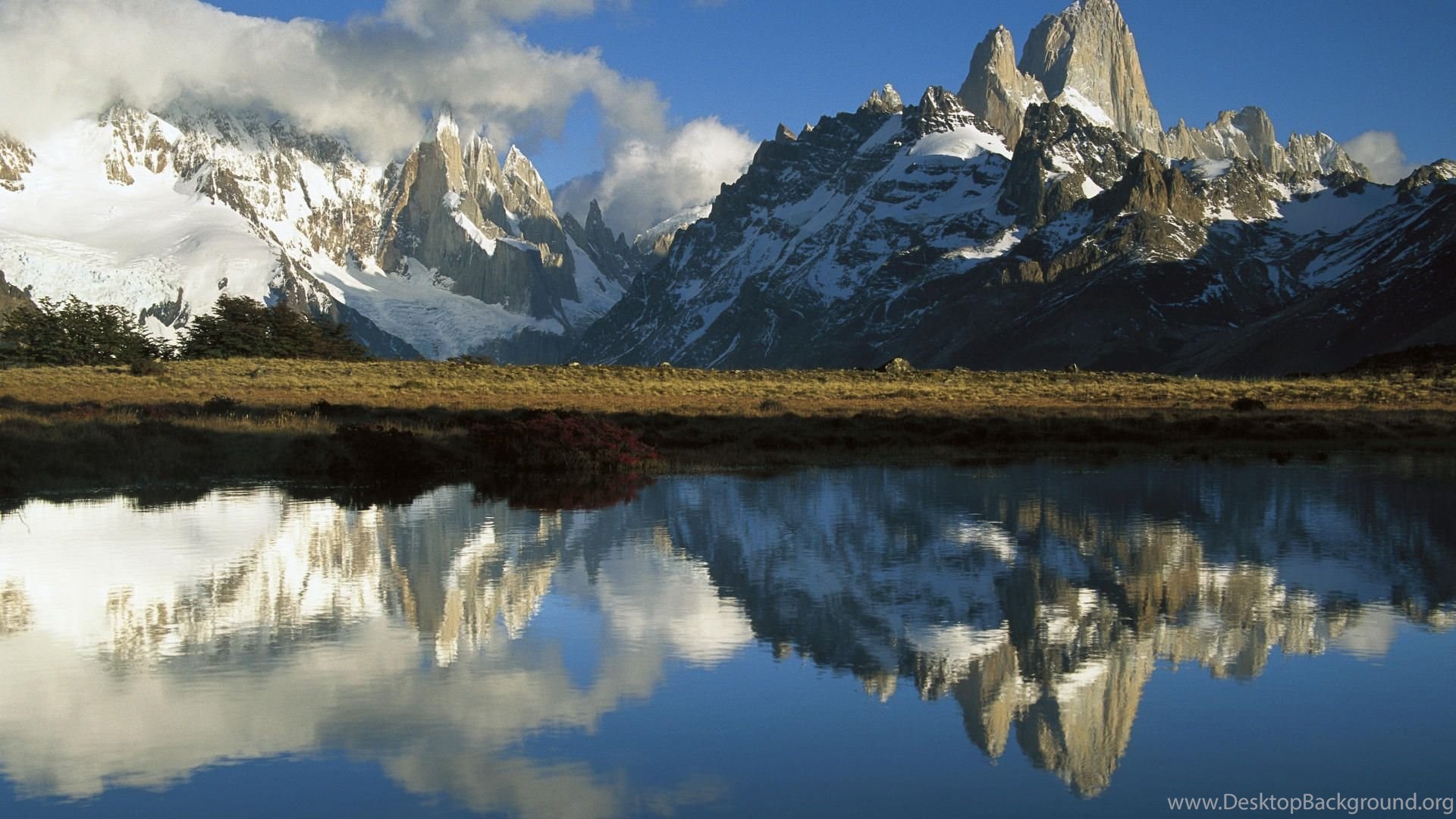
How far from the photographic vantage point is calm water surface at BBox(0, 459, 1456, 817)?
10836mm

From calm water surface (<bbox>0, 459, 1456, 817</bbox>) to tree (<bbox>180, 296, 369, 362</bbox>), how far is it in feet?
308

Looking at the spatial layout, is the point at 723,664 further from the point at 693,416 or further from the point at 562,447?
the point at 693,416

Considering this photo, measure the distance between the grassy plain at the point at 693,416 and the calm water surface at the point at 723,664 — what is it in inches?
472

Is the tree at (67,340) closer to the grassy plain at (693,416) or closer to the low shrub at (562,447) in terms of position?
the grassy plain at (693,416)

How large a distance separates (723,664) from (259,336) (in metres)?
113

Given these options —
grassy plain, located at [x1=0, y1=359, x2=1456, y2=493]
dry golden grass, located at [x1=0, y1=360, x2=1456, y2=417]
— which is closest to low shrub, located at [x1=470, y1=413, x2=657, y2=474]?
grassy plain, located at [x1=0, y1=359, x2=1456, y2=493]

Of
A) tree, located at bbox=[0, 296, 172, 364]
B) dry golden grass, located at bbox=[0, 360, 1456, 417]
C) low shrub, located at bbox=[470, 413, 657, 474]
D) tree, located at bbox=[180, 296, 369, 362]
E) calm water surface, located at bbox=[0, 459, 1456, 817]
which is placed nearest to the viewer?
calm water surface, located at bbox=[0, 459, 1456, 817]

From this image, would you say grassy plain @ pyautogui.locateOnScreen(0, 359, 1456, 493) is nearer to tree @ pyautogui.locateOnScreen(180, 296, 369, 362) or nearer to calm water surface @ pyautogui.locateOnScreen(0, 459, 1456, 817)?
calm water surface @ pyautogui.locateOnScreen(0, 459, 1456, 817)

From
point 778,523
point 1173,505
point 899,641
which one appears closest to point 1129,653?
point 899,641

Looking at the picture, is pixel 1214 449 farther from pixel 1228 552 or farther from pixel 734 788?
pixel 734 788

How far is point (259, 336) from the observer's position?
12019 cm

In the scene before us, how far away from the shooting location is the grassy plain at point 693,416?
37.4 meters

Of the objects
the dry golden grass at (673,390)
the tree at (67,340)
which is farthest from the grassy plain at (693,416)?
the tree at (67,340)

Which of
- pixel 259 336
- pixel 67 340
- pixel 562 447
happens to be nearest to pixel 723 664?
pixel 562 447
